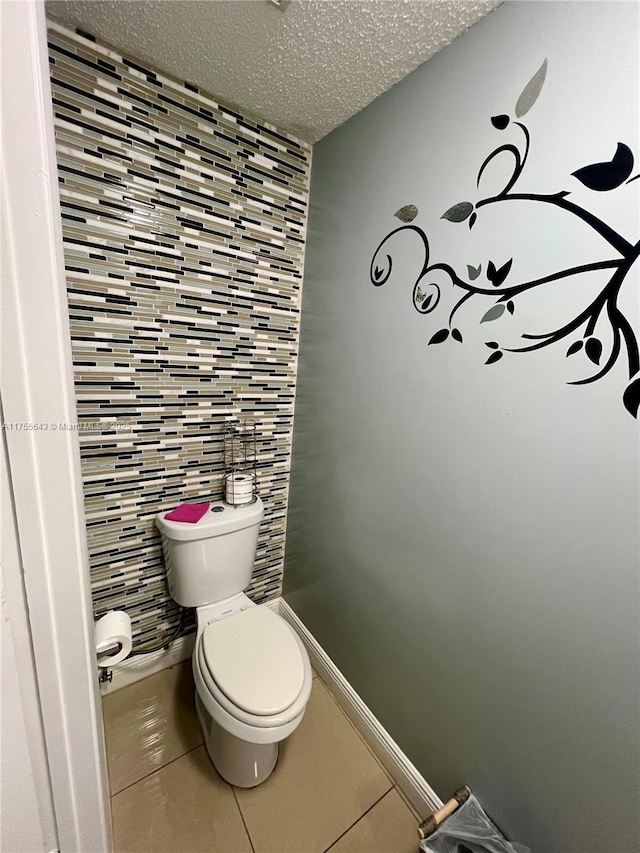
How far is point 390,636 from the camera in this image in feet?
3.66

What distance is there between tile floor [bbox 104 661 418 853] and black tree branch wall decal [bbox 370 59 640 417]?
4.64 feet

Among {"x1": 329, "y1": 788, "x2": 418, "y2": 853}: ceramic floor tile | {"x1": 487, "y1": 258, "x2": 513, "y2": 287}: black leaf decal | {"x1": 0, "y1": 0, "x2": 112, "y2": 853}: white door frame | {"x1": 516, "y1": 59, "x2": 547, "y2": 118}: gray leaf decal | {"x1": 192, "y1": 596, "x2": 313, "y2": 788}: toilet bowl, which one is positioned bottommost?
{"x1": 329, "y1": 788, "x2": 418, "y2": 853}: ceramic floor tile

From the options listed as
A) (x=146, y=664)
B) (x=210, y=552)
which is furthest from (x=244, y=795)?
(x=210, y=552)

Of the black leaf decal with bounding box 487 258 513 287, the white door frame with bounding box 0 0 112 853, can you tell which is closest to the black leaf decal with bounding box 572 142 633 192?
the black leaf decal with bounding box 487 258 513 287

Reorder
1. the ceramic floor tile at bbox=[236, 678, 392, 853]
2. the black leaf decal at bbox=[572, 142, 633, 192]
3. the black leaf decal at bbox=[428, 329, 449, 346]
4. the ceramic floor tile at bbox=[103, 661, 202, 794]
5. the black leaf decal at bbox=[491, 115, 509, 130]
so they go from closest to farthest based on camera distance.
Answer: the black leaf decal at bbox=[572, 142, 633, 192] → the black leaf decal at bbox=[491, 115, 509, 130] → the black leaf decal at bbox=[428, 329, 449, 346] → the ceramic floor tile at bbox=[236, 678, 392, 853] → the ceramic floor tile at bbox=[103, 661, 202, 794]

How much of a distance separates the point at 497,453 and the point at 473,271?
459 millimetres

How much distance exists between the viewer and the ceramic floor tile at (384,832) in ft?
3.19

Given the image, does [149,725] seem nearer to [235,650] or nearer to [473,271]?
[235,650]

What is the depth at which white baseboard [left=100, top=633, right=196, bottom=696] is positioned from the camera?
135 centimetres

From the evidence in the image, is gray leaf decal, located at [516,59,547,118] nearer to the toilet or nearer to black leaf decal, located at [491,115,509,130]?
black leaf decal, located at [491,115,509,130]

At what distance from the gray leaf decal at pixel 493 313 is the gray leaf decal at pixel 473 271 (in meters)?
0.10

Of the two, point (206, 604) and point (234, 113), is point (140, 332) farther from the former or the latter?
point (206, 604)

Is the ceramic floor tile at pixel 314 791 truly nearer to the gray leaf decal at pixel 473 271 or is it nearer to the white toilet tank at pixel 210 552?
the white toilet tank at pixel 210 552

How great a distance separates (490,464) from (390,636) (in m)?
0.72
